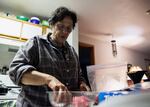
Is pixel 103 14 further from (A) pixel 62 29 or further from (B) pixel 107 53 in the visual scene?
(A) pixel 62 29

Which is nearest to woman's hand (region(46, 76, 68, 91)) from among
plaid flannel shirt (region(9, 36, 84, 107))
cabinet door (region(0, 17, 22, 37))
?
plaid flannel shirt (region(9, 36, 84, 107))

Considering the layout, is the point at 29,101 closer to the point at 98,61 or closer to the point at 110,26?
the point at 110,26

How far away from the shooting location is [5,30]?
205cm

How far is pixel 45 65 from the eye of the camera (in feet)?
2.53

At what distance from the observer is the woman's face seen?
90 cm

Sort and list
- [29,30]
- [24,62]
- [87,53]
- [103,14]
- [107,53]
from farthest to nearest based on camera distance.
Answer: [107,53]
[87,53]
[103,14]
[29,30]
[24,62]

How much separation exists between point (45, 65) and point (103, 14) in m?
2.03

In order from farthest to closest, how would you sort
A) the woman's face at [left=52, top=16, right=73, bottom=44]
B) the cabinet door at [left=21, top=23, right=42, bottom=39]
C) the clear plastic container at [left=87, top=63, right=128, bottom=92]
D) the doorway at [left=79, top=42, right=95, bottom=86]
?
the doorway at [left=79, top=42, right=95, bottom=86]
the cabinet door at [left=21, top=23, right=42, bottom=39]
the woman's face at [left=52, top=16, right=73, bottom=44]
the clear plastic container at [left=87, top=63, right=128, bottom=92]

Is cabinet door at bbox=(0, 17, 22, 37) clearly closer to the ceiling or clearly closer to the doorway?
the ceiling

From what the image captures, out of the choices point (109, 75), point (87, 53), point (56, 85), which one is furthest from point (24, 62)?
point (87, 53)

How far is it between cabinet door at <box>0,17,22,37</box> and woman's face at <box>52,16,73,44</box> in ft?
4.30

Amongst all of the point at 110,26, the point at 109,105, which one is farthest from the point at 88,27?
the point at 109,105

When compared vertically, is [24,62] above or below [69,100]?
above

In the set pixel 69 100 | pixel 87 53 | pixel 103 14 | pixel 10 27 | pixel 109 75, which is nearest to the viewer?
pixel 69 100
